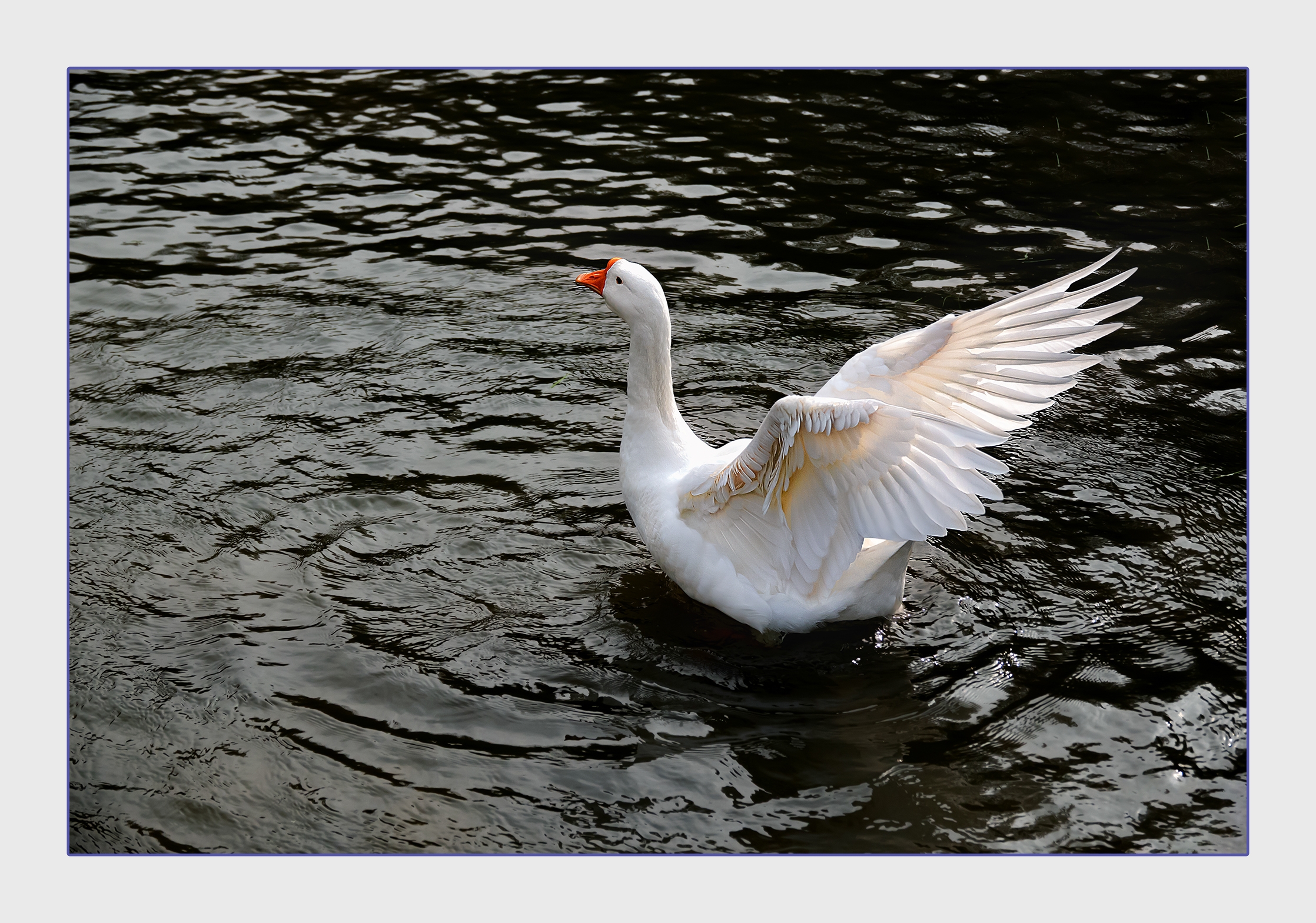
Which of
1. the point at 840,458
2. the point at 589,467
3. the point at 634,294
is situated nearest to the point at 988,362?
the point at 840,458

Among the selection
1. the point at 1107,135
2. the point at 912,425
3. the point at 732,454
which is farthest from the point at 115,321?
the point at 1107,135

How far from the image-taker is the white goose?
511cm

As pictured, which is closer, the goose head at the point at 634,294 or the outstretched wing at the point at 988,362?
the outstretched wing at the point at 988,362

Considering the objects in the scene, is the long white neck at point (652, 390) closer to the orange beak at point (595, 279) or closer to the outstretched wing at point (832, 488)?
the orange beak at point (595, 279)

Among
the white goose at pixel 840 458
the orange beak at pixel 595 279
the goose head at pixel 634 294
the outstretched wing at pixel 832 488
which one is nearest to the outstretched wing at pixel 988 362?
the white goose at pixel 840 458

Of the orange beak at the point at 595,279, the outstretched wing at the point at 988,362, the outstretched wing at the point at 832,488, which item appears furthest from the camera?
the orange beak at the point at 595,279

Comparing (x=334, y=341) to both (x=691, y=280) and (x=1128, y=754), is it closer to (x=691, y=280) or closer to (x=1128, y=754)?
(x=691, y=280)

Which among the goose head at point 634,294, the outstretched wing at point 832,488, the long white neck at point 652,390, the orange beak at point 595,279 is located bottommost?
the outstretched wing at point 832,488

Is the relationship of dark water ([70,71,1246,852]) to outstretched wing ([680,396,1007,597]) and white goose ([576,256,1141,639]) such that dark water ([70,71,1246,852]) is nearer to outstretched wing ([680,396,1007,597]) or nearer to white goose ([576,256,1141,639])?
white goose ([576,256,1141,639])

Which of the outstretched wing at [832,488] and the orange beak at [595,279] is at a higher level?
the orange beak at [595,279]

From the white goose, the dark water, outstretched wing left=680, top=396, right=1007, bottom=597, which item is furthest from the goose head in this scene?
the dark water

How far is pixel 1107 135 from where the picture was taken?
35.4 feet

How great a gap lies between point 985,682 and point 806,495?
131 centimetres

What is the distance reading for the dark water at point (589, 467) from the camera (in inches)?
201
